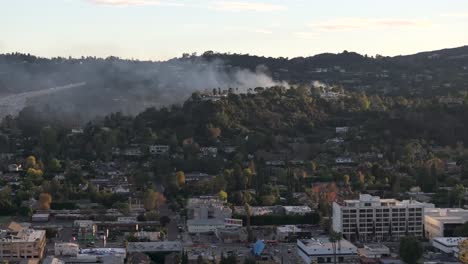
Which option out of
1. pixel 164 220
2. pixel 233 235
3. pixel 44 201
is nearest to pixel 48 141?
pixel 44 201

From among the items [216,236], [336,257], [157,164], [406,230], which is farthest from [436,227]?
[157,164]

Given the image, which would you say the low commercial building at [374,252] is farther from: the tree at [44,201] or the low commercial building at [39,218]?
the tree at [44,201]

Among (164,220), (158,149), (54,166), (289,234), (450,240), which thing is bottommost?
(289,234)

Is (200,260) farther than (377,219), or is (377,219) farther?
(377,219)

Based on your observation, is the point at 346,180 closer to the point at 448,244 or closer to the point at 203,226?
the point at 203,226

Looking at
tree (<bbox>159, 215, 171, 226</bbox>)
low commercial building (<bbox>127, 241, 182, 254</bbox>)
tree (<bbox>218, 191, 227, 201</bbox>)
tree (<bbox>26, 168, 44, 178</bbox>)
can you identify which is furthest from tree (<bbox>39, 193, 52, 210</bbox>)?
low commercial building (<bbox>127, 241, 182, 254</bbox>)

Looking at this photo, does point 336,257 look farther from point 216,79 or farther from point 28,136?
point 216,79
